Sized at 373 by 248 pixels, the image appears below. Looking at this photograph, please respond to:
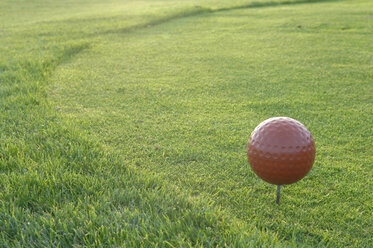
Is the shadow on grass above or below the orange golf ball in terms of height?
above

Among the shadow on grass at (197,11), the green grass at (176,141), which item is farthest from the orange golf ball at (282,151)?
the shadow on grass at (197,11)

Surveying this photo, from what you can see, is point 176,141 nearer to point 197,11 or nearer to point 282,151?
point 282,151

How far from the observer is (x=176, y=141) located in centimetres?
284

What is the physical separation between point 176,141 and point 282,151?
3.95 ft

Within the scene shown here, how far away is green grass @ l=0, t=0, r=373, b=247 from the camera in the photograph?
5.92 feet

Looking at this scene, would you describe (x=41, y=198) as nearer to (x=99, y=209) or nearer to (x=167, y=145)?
(x=99, y=209)

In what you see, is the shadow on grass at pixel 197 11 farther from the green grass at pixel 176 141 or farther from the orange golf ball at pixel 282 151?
the orange golf ball at pixel 282 151

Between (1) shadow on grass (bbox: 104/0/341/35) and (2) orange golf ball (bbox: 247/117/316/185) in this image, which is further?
(1) shadow on grass (bbox: 104/0/341/35)

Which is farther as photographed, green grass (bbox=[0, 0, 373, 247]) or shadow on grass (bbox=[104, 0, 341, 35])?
shadow on grass (bbox=[104, 0, 341, 35])

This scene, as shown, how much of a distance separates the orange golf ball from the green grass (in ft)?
1.01

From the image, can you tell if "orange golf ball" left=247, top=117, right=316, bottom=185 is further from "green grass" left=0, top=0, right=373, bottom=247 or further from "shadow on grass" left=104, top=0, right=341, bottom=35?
"shadow on grass" left=104, top=0, right=341, bottom=35

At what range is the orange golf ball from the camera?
1.80m

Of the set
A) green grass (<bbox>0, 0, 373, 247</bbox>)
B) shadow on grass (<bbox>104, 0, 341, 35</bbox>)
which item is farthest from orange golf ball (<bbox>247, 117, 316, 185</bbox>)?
shadow on grass (<bbox>104, 0, 341, 35</bbox>)

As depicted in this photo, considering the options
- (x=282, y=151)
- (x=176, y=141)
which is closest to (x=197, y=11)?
(x=176, y=141)
